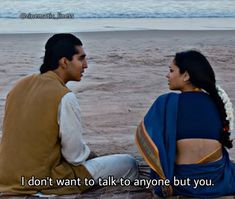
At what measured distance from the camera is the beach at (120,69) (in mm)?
6570

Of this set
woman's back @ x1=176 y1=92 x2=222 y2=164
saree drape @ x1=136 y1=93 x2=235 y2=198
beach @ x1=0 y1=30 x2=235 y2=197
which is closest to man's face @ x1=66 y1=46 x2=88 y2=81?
saree drape @ x1=136 y1=93 x2=235 y2=198

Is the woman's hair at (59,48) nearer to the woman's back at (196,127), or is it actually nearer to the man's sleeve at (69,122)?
the man's sleeve at (69,122)

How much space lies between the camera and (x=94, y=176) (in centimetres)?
408

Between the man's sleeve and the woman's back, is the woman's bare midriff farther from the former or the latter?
the man's sleeve

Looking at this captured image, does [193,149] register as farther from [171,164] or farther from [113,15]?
[113,15]

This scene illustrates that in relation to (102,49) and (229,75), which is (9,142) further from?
(102,49)

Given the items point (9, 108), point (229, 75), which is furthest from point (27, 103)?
point (229, 75)

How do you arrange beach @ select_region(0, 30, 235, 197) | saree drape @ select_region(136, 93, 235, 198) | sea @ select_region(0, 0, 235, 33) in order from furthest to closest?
1. sea @ select_region(0, 0, 235, 33)
2. beach @ select_region(0, 30, 235, 197)
3. saree drape @ select_region(136, 93, 235, 198)

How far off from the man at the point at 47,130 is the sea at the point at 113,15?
438 inches

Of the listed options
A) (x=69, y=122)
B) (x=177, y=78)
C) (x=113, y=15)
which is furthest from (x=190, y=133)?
(x=113, y=15)

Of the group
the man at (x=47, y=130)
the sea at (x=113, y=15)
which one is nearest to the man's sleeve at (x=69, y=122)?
the man at (x=47, y=130)

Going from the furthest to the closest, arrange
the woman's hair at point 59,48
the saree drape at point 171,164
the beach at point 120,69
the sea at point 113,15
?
the sea at point 113,15 < the beach at point 120,69 < the woman's hair at point 59,48 < the saree drape at point 171,164

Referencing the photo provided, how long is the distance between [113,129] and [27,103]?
8.77 ft

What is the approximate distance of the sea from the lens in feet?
53.4
